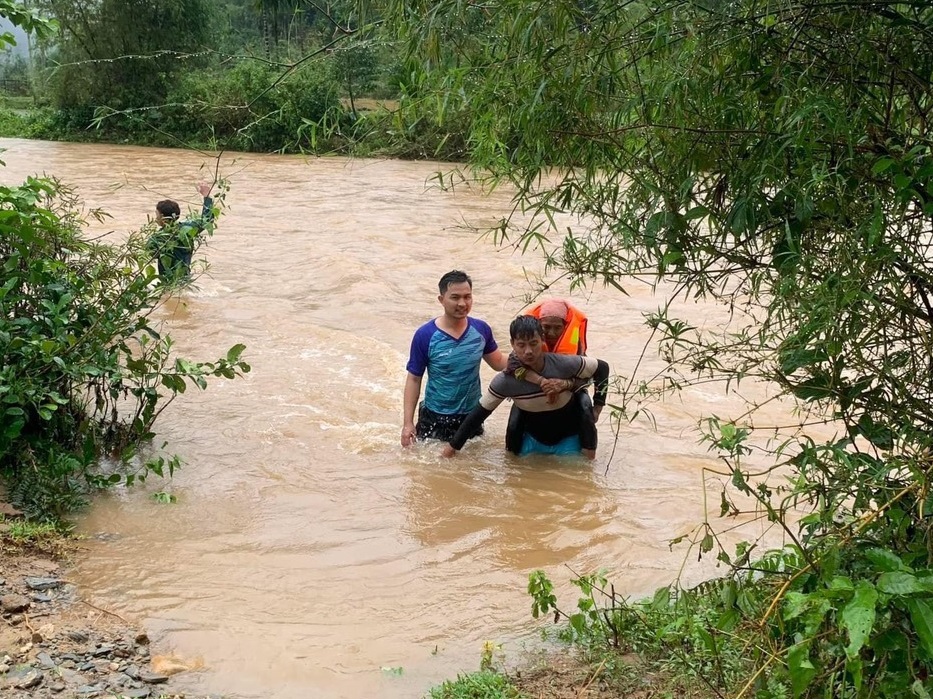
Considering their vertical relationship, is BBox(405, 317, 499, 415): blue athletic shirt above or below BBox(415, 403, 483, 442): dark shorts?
above

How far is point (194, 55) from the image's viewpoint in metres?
2.88

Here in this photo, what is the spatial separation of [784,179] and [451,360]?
4056 millimetres

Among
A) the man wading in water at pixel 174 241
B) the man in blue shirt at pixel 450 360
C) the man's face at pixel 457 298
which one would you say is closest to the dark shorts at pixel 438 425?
the man in blue shirt at pixel 450 360

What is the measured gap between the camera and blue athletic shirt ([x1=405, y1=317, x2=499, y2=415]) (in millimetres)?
6559

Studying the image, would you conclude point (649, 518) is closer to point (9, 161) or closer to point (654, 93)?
point (654, 93)

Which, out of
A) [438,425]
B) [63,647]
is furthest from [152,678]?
[438,425]

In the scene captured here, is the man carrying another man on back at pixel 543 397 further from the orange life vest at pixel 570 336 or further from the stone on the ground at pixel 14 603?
the stone on the ground at pixel 14 603

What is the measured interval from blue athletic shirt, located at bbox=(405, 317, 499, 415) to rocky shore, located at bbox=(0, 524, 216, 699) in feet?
8.98

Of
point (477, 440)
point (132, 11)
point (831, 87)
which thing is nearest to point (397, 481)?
point (477, 440)

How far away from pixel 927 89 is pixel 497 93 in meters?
1.22

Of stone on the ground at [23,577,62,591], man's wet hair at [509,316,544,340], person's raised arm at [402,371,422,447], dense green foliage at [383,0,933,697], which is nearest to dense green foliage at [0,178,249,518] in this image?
stone on the ground at [23,577,62,591]

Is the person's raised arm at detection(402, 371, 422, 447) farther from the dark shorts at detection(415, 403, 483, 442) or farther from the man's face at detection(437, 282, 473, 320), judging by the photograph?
the man's face at detection(437, 282, 473, 320)

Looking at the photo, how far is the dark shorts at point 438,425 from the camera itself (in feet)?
22.5

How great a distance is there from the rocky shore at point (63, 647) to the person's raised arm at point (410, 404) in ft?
8.52
